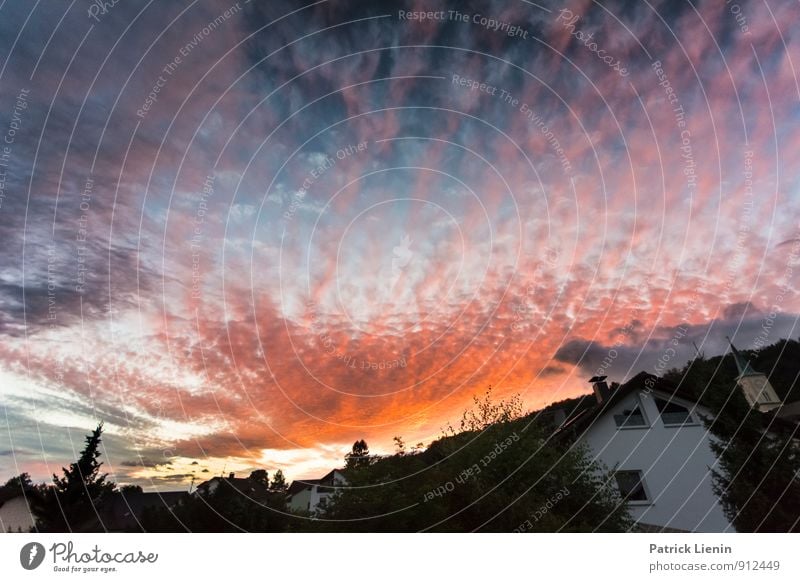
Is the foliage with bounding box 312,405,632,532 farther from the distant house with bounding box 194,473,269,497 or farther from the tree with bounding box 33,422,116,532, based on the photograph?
the tree with bounding box 33,422,116,532

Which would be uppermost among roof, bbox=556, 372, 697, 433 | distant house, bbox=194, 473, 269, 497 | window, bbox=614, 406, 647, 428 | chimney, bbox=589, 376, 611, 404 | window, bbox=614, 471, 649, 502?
chimney, bbox=589, 376, 611, 404

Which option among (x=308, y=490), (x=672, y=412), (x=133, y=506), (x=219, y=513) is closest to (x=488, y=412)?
(x=672, y=412)

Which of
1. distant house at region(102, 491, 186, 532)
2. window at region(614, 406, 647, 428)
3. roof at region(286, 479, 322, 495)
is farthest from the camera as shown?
roof at region(286, 479, 322, 495)

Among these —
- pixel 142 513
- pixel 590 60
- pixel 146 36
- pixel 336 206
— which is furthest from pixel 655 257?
pixel 142 513

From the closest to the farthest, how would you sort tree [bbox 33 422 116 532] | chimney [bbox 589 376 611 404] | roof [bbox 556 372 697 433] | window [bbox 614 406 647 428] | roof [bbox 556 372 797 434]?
tree [bbox 33 422 116 532], roof [bbox 556 372 797 434], window [bbox 614 406 647 428], roof [bbox 556 372 697 433], chimney [bbox 589 376 611 404]

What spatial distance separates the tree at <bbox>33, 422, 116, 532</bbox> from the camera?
1099 cm

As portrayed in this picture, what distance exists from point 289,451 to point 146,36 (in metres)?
10.8

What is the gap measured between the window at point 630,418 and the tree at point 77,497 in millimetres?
20255

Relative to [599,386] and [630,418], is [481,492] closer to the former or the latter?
[630,418]

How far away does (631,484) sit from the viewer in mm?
18016

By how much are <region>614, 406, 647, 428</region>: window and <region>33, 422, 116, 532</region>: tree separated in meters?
20.3

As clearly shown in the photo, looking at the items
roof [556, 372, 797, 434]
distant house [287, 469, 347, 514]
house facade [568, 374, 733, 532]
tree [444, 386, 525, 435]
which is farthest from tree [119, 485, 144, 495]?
house facade [568, 374, 733, 532]

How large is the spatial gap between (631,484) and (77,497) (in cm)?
2524

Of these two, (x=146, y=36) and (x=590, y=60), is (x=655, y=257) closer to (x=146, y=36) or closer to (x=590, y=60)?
(x=590, y=60)
